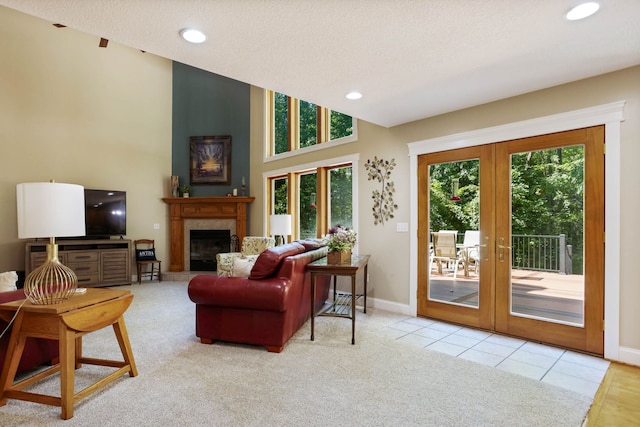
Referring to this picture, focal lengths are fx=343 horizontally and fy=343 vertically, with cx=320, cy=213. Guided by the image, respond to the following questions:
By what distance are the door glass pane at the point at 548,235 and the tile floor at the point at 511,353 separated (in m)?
0.33

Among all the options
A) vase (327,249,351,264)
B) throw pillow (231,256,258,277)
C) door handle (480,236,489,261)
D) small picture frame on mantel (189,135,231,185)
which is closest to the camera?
Answer: throw pillow (231,256,258,277)

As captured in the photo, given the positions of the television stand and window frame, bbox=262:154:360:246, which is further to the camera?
the television stand

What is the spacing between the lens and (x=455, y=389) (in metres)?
2.39

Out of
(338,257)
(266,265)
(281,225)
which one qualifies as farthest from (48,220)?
(281,225)

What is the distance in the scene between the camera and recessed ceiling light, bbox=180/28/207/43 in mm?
2187

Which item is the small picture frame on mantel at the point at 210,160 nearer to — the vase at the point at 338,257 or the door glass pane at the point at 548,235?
the vase at the point at 338,257

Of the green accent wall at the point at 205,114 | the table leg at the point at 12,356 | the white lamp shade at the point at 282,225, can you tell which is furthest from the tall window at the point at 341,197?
the table leg at the point at 12,356

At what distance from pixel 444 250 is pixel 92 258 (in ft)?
18.8

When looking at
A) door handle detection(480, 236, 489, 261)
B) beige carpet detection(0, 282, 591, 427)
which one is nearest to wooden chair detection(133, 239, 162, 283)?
beige carpet detection(0, 282, 591, 427)

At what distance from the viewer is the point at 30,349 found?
2488 millimetres

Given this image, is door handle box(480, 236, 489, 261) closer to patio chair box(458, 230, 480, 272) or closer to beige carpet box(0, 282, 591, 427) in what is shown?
patio chair box(458, 230, 480, 272)

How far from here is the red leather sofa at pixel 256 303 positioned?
3.02 m

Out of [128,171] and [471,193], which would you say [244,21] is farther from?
[128,171]

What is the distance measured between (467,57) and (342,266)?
6.77 ft
